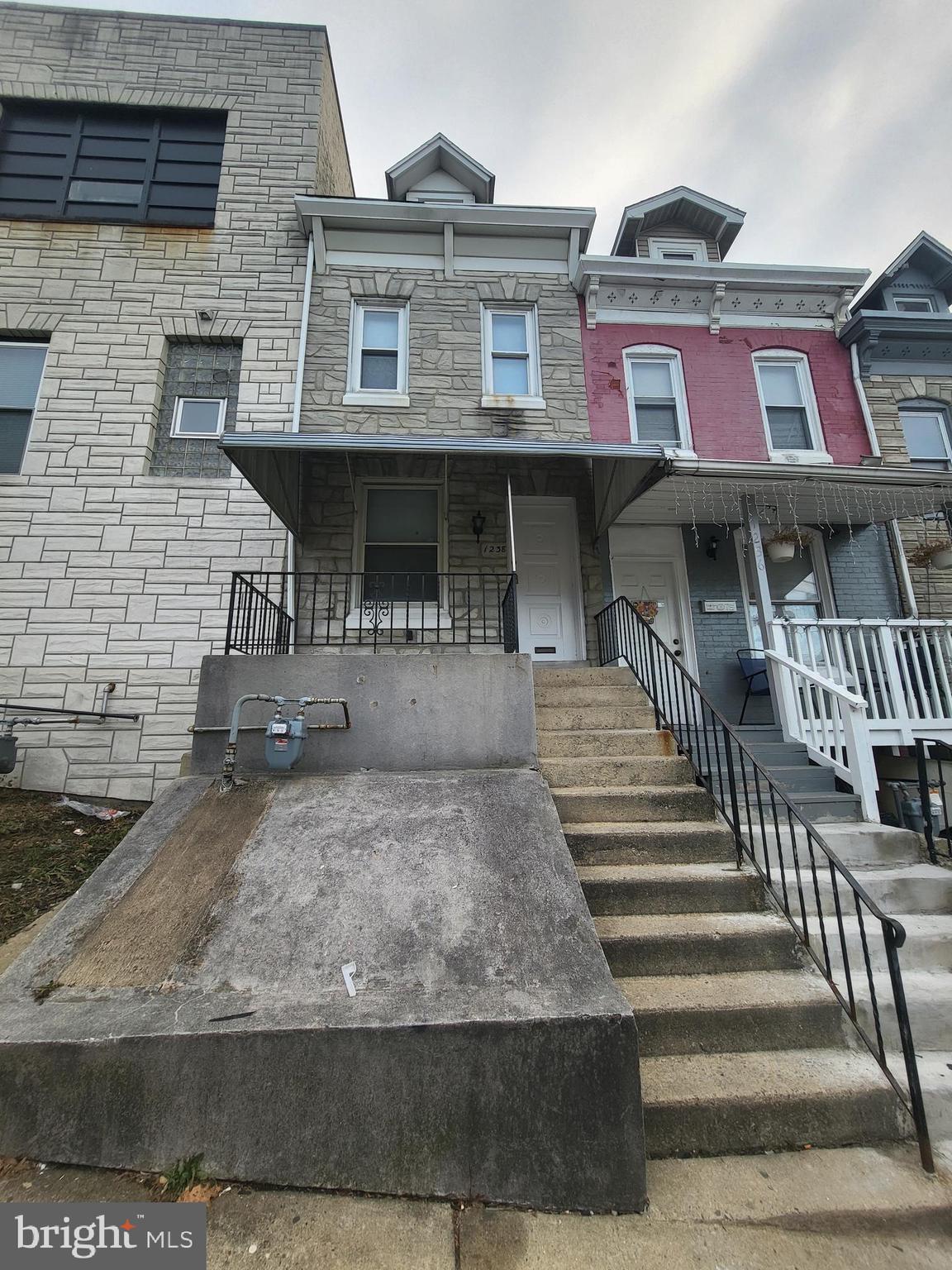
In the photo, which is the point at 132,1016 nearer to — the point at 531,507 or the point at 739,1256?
the point at 739,1256

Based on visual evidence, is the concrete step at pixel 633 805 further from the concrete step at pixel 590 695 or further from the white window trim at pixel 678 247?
the white window trim at pixel 678 247

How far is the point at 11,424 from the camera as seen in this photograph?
6.84 meters

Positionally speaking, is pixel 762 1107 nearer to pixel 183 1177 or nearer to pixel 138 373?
pixel 183 1177

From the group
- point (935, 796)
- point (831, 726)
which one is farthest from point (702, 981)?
point (935, 796)

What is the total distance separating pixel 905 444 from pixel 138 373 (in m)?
10.8

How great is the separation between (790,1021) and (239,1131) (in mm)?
2555

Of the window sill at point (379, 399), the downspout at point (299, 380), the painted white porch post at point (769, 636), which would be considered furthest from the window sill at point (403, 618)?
the painted white porch post at point (769, 636)

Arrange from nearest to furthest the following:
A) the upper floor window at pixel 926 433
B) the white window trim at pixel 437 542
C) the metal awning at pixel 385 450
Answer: the metal awning at pixel 385 450 → the white window trim at pixel 437 542 → the upper floor window at pixel 926 433

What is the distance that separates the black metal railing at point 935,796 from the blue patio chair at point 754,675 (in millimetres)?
1650

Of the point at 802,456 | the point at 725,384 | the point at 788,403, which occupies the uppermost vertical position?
the point at 725,384

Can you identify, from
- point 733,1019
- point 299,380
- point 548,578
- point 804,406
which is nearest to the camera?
point 733,1019

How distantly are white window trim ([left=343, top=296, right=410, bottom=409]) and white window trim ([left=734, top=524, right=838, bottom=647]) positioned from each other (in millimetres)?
5100

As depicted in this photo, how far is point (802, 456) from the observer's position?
7.64 metres

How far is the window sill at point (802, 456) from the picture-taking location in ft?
24.8
